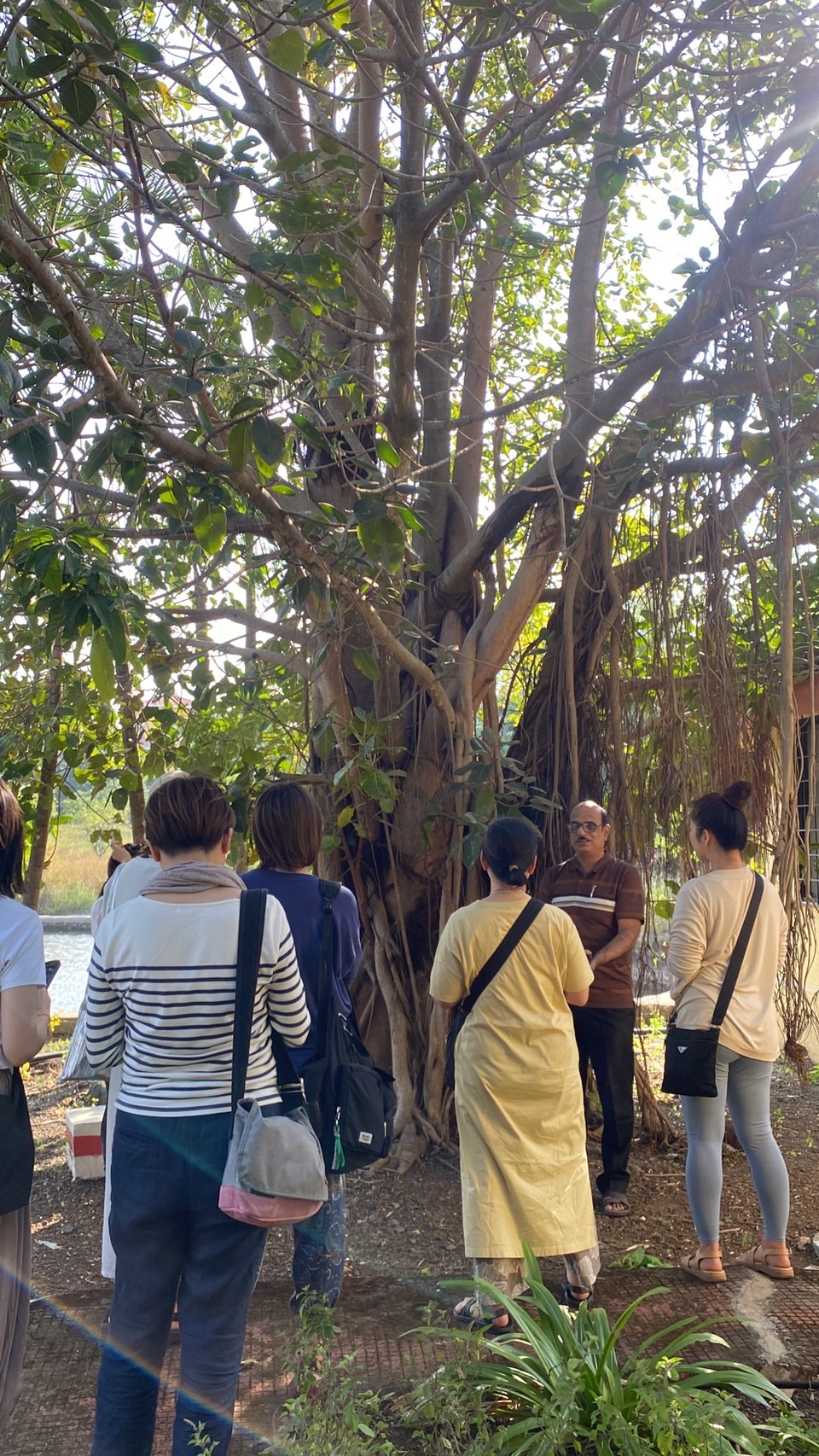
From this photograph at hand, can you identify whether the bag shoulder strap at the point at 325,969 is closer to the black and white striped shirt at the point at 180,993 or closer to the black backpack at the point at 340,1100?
the black backpack at the point at 340,1100

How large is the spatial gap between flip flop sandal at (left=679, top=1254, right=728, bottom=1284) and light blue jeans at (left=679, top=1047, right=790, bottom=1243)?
0.17ft

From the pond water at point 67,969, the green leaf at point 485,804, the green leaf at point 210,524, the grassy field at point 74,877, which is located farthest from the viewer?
the grassy field at point 74,877

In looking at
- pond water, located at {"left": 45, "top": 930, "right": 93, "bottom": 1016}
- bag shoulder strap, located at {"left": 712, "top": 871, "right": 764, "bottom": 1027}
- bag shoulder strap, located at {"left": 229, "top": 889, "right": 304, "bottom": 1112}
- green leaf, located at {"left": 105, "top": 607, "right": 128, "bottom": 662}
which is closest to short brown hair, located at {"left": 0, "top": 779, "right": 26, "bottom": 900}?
green leaf, located at {"left": 105, "top": 607, "right": 128, "bottom": 662}

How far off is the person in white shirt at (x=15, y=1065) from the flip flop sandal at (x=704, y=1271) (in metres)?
2.18

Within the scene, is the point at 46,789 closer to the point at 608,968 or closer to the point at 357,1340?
the point at 608,968

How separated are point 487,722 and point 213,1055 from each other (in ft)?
9.44

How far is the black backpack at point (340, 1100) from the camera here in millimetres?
2721

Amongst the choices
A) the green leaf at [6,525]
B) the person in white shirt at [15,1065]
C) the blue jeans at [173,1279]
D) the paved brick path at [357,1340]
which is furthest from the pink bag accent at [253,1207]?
the green leaf at [6,525]

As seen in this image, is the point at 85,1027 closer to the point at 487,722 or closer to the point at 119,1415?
the point at 119,1415

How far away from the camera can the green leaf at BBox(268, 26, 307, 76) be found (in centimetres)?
294

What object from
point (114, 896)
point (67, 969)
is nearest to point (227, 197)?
point (114, 896)

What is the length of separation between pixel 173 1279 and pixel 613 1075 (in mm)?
2450

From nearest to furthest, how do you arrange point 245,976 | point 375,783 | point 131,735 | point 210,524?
1. point 245,976
2. point 210,524
3. point 375,783
4. point 131,735

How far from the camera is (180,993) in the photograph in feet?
7.38
